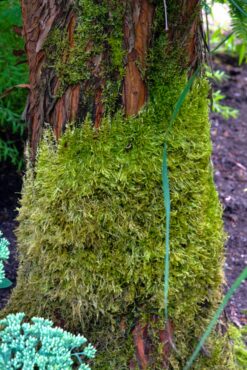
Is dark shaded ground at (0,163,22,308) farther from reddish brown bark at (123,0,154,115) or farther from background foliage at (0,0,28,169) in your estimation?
reddish brown bark at (123,0,154,115)

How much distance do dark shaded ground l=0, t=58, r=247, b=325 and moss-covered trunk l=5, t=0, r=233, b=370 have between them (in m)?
0.46

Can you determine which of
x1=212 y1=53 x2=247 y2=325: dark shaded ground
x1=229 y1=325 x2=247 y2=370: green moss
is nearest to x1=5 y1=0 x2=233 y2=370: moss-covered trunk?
x1=229 y1=325 x2=247 y2=370: green moss

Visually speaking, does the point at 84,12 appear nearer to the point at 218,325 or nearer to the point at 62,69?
the point at 62,69

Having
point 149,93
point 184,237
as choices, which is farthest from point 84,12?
point 184,237

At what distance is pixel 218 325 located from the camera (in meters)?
2.01

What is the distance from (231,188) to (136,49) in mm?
2244

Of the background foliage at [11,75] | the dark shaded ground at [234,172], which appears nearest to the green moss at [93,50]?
the background foliage at [11,75]

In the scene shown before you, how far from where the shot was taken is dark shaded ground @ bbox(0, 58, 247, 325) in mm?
2824

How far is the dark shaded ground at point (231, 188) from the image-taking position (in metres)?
2.82

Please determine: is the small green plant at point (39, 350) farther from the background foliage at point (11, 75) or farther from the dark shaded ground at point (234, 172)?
the background foliage at point (11, 75)

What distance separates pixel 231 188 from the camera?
3.77 meters

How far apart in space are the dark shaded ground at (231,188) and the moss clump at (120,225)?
45cm

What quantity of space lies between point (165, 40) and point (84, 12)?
255mm

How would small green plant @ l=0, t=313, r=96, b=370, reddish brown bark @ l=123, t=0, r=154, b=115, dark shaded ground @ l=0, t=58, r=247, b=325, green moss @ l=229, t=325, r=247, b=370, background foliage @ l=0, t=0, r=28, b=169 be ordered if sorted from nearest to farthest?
small green plant @ l=0, t=313, r=96, b=370 → reddish brown bark @ l=123, t=0, r=154, b=115 → green moss @ l=229, t=325, r=247, b=370 → dark shaded ground @ l=0, t=58, r=247, b=325 → background foliage @ l=0, t=0, r=28, b=169
